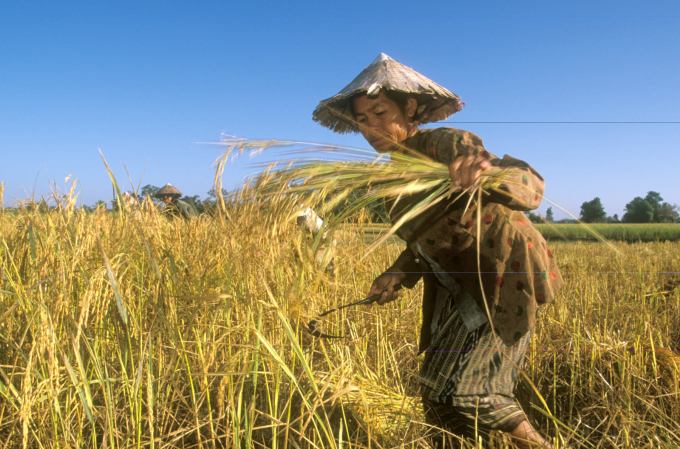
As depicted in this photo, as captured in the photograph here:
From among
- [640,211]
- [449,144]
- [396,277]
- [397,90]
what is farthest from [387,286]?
[640,211]

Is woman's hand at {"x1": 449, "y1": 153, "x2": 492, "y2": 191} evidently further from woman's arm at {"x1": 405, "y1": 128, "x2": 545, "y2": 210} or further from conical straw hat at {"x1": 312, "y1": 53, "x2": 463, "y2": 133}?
conical straw hat at {"x1": 312, "y1": 53, "x2": 463, "y2": 133}

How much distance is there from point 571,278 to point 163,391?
3.37 m

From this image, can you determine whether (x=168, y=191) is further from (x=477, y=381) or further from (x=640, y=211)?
(x=640, y=211)

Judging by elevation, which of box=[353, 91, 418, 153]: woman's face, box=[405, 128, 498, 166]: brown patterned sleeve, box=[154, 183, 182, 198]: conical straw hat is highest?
box=[353, 91, 418, 153]: woman's face

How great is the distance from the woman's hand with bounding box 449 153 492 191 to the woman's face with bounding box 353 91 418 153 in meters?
0.40

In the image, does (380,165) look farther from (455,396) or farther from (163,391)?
(163,391)

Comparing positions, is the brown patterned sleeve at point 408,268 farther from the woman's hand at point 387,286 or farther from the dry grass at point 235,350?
the dry grass at point 235,350

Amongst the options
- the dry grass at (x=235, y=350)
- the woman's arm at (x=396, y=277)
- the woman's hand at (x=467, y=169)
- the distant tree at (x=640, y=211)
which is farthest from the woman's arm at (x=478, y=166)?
the distant tree at (x=640, y=211)

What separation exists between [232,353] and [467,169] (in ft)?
3.39

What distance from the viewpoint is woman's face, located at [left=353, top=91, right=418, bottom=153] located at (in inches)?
53.7

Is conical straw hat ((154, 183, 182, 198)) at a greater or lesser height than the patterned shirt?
greater

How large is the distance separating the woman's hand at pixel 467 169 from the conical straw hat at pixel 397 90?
420 millimetres

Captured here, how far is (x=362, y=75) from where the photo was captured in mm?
1483

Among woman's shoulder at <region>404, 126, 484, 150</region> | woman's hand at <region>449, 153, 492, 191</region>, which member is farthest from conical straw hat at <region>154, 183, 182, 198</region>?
woman's hand at <region>449, 153, 492, 191</region>
